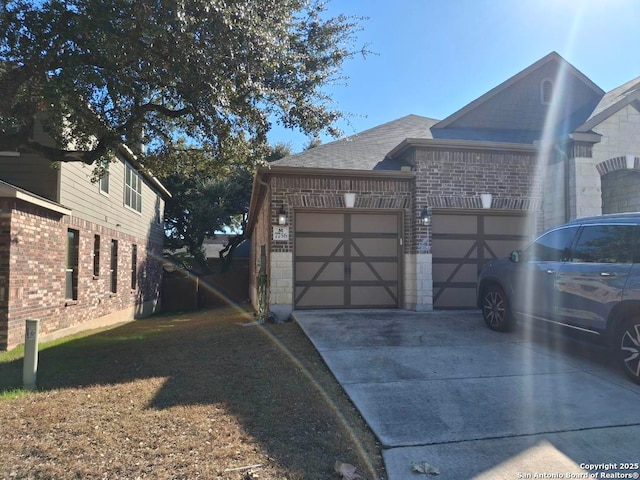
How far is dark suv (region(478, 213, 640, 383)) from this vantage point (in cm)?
542

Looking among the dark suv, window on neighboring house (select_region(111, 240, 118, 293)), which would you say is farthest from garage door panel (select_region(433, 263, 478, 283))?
window on neighboring house (select_region(111, 240, 118, 293))

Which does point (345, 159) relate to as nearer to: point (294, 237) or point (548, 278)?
point (294, 237)

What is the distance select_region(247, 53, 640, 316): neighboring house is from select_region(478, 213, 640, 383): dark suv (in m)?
2.95

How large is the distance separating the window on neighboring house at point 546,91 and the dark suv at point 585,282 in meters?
7.26

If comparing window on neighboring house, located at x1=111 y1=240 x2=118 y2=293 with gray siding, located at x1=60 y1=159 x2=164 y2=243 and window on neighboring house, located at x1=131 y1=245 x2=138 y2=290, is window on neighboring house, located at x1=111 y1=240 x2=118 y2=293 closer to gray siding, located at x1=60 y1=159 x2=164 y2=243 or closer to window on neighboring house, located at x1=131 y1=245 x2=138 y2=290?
gray siding, located at x1=60 y1=159 x2=164 y2=243

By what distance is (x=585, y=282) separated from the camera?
5984 mm

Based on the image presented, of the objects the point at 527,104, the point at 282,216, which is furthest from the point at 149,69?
the point at 527,104

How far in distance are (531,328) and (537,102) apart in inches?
294

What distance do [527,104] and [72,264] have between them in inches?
502

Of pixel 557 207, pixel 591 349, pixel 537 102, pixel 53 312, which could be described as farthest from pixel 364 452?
pixel 537 102

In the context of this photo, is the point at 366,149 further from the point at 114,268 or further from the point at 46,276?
the point at 114,268

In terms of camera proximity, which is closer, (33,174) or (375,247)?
(33,174)

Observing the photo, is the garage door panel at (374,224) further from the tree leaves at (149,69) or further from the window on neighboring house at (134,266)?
the window on neighboring house at (134,266)

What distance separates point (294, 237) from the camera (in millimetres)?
10234
